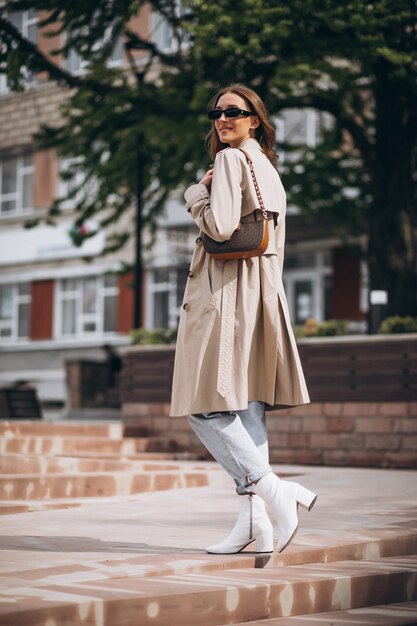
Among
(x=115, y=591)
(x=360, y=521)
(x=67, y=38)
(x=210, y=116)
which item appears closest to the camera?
(x=115, y=591)

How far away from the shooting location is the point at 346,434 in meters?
13.8

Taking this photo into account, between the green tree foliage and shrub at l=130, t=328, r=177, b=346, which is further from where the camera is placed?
shrub at l=130, t=328, r=177, b=346

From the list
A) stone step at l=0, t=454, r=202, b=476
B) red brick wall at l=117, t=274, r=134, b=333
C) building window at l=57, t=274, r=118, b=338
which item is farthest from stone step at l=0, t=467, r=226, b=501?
building window at l=57, t=274, r=118, b=338

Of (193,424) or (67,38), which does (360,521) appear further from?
(67,38)

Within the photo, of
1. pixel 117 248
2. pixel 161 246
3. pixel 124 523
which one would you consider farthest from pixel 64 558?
pixel 161 246

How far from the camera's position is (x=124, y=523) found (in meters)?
7.33

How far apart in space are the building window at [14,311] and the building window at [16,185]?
234cm

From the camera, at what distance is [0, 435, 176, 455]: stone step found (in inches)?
549

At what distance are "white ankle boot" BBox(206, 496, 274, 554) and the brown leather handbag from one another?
3.63ft

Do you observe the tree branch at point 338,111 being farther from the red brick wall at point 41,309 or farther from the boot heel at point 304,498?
the red brick wall at point 41,309

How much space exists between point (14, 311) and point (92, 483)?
97.1ft

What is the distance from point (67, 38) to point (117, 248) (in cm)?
373

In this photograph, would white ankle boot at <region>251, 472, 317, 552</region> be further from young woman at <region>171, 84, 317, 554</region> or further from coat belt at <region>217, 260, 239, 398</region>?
coat belt at <region>217, 260, 239, 398</region>

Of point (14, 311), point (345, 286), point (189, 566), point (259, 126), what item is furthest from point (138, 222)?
point (14, 311)
